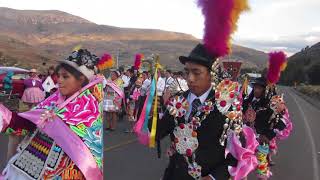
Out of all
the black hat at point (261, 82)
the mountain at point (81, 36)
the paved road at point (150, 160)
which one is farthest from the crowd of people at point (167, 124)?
the mountain at point (81, 36)

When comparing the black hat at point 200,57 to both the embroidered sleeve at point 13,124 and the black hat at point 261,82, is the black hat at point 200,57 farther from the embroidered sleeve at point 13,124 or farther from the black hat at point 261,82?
the black hat at point 261,82

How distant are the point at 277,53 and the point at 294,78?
97.5 m

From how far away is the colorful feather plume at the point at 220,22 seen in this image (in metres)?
4.04

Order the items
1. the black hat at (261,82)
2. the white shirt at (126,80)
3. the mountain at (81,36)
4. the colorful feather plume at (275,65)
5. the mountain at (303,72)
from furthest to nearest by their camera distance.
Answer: the mountain at (81,36) → the mountain at (303,72) → the white shirt at (126,80) → the colorful feather plume at (275,65) → the black hat at (261,82)

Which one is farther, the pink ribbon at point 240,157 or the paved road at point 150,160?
the paved road at point 150,160

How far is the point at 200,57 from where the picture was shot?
398cm

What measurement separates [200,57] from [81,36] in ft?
558

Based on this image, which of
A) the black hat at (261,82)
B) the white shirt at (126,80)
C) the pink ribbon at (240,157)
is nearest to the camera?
the pink ribbon at (240,157)

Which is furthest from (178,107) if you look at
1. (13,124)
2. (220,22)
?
(13,124)

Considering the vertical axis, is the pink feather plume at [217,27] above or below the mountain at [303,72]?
above

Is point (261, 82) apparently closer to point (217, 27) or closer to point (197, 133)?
point (217, 27)

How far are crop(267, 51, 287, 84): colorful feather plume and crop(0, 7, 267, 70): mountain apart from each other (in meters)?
118

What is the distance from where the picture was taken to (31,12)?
191 m

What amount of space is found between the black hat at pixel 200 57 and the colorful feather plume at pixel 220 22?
37 millimetres
